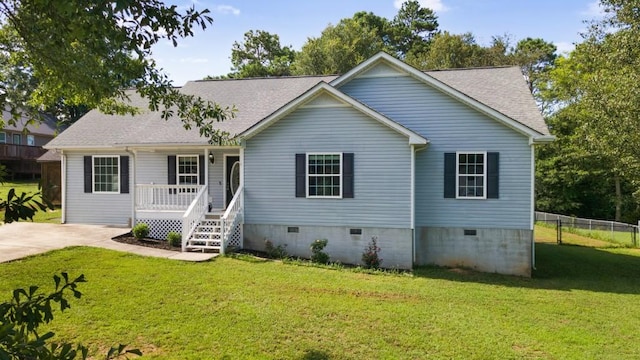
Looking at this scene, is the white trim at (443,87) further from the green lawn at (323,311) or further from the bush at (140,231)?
the bush at (140,231)

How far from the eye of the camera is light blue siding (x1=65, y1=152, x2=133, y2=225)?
15.6m

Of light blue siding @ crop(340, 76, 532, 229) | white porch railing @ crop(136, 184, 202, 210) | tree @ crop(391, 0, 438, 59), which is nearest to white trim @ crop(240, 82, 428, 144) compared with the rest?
light blue siding @ crop(340, 76, 532, 229)

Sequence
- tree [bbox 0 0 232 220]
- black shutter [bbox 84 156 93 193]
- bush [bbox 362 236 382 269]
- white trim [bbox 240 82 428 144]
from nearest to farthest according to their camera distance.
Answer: tree [bbox 0 0 232 220] < white trim [bbox 240 82 428 144] < bush [bbox 362 236 382 269] < black shutter [bbox 84 156 93 193]

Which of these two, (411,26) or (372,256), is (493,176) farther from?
(411,26)

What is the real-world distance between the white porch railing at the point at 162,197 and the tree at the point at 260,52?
31351 mm

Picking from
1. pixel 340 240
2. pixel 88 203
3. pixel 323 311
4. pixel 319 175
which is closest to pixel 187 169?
pixel 88 203

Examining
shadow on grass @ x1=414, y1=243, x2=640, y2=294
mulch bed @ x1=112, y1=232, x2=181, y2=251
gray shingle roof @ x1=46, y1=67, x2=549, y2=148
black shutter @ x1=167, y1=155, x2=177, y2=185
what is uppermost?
gray shingle roof @ x1=46, y1=67, x2=549, y2=148

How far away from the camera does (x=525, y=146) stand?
12211mm

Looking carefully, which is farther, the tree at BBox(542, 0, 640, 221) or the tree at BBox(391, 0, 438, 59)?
the tree at BBox(391, 0, 438, 59)

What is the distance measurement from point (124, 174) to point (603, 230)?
76.7 ft

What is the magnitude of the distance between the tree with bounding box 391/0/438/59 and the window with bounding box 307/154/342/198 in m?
37.9

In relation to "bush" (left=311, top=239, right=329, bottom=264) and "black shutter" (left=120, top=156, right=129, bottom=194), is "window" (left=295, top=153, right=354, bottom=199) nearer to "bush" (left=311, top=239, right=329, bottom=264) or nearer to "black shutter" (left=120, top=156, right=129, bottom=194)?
"bush" (left=311, top=239, right=329, bottom=264)

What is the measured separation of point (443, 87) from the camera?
12.6 metres

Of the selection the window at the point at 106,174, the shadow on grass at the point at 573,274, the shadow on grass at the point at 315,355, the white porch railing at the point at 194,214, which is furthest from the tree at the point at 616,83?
the window at the point at 106,174
